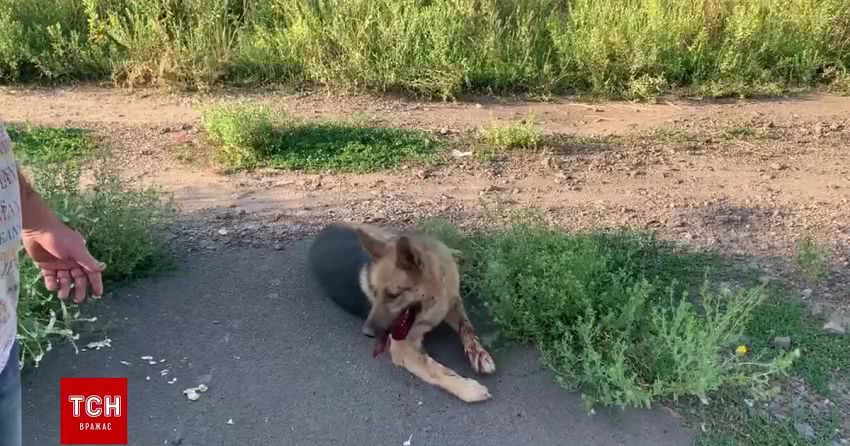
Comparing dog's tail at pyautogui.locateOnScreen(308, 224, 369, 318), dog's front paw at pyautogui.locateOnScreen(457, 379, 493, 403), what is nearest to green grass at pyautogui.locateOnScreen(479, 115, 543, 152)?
dog's tail at pyautogui.locateOnScreen(308, 224, 369, 318)

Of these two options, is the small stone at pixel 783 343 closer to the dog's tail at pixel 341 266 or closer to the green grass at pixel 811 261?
the green grass at pixel 811 261

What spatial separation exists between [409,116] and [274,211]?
2.30 meters

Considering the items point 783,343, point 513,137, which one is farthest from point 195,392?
point 513,137

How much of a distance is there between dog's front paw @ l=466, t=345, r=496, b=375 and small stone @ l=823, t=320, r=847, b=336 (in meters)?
1.77

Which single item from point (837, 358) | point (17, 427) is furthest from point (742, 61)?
point (17, 427)

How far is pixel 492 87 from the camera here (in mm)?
8055

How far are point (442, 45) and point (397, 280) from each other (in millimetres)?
4592

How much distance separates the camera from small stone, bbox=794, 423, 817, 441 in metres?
3.41

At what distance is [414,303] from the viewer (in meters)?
3.87

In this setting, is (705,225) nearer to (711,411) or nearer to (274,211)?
(711,411)

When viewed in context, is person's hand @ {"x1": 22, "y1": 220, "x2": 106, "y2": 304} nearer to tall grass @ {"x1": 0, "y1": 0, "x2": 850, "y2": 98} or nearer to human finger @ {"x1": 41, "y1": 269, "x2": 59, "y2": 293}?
human finger @ {"x1": 41, "y1": 269, "x2": 59, "y2": 293}

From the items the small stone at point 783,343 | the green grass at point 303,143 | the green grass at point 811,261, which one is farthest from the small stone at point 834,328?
the green grass at point 303,143

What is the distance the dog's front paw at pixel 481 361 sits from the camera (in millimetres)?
3795

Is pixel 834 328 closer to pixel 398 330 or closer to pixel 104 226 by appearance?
pixel 398 330
